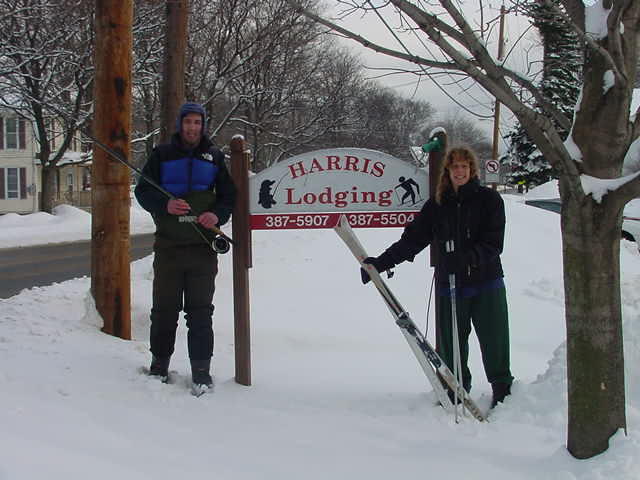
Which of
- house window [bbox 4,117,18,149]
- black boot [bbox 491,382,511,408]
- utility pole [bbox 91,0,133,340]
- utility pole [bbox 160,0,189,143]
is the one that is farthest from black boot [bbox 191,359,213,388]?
house window [bbox 4,117,18,149]

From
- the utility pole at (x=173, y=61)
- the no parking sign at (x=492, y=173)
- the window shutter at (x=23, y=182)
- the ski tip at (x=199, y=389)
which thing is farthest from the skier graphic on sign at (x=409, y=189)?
the window shutter at (x=23, y=182)

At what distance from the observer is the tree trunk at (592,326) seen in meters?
3.04

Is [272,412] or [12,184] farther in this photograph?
[12,184]

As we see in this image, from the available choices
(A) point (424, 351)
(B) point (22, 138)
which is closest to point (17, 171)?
(B) point (22, 138)

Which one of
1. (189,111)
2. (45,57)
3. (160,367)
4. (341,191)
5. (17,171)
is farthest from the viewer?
(17,171)

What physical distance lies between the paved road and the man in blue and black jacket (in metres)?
6.53

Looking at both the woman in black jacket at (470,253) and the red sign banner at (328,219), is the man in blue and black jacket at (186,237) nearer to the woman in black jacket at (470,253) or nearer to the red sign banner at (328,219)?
the red sign banner at (328,219)

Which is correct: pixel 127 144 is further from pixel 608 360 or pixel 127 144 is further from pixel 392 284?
pixel 392 284

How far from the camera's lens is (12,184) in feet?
121

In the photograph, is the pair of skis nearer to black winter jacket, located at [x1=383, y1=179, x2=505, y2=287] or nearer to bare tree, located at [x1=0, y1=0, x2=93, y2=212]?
black winter jacket, located at [x1=383, y1=179, x2=505, y2=287]

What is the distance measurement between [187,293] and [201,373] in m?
0.52

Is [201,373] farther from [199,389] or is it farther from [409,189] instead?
[409,189]

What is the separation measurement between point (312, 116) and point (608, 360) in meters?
28.4

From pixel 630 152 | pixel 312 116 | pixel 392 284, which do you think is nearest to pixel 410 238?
pixel 630 152
